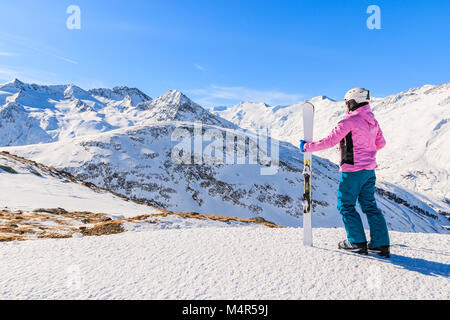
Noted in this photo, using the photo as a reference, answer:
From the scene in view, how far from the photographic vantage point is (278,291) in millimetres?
3211

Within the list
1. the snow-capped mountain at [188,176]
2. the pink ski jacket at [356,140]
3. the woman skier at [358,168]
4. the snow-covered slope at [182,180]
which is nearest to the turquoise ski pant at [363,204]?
the woman skier at [358,168]

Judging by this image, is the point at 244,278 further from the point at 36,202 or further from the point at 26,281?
the point at 36,202

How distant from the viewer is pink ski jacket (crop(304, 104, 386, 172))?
4406 millimetres

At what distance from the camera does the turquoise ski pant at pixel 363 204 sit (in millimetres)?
4438

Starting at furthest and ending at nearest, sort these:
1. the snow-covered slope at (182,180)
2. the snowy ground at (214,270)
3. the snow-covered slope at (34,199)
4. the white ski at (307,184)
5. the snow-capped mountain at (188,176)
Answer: the snow-capped mountain at (188,176), the snow-covered slope at (182,180), the snow-covered slope at (34,199), the white ski at (307,184), the snowy ground at (214,270)

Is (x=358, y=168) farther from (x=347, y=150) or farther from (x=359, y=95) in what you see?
(x=359, y=95)

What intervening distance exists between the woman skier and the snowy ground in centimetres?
31

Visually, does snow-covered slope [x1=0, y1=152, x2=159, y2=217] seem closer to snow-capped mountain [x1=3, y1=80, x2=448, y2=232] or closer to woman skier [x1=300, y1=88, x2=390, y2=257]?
woman skier [x1=300, y1=88, x2=390, y2=257]

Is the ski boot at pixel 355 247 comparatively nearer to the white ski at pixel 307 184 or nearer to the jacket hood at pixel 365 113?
the white ski at pixel 307 184

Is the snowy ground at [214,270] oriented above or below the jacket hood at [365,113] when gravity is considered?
below

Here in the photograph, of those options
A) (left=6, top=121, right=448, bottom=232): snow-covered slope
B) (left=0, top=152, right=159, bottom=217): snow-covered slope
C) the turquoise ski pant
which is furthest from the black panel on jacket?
(left=6, top=121, right=448, bottom=232): snow-covered slope

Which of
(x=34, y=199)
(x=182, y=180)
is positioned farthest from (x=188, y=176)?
(x=34, y=199)

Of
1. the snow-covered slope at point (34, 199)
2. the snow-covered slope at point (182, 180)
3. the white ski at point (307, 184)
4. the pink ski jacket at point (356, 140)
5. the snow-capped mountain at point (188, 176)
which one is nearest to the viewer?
the pink ski jacket at point (356, 140)

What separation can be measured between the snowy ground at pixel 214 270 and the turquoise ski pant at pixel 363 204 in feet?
1.13
